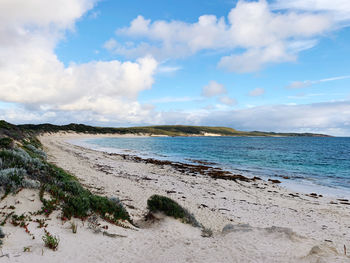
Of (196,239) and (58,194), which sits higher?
(58,194)

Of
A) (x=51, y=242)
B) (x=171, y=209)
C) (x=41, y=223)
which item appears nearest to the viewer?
(x=51, y=242)

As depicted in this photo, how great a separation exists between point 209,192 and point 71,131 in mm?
124349

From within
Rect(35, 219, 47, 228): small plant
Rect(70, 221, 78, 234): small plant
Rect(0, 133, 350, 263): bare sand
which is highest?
Rect(35, 219, 47, 228): small plant

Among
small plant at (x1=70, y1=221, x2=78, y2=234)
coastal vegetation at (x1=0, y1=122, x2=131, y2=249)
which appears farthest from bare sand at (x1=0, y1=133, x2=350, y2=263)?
coastal vegetation at (x1=0, y1=122, x2=131, y2=249)

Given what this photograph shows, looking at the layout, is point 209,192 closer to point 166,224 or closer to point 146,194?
point 146,194

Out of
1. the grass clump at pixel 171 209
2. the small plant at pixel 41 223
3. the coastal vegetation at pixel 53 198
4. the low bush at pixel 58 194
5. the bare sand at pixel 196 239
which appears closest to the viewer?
the bare sand at pixel 196 239

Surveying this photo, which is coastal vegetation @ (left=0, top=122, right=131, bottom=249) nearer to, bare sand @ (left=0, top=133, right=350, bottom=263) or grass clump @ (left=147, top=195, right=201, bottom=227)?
bare sand @ (left=0, top=133, right=350, bottom=263)

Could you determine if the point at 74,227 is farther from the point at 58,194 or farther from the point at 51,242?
the point at 58,194

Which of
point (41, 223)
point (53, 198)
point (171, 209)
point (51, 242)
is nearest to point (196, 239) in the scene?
point (171, 209)

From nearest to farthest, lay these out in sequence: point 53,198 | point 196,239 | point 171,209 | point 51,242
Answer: point 51,242 < point 196,239 < point 53,198 < point 171,209

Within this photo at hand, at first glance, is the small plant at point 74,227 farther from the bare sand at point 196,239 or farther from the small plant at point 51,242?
the small plant at point 51,242

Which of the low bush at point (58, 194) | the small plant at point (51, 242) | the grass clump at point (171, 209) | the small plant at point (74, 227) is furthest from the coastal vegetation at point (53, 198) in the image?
the grass clump at point (171, 209)

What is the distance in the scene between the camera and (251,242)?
6488mm

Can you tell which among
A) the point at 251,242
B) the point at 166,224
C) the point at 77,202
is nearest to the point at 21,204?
the point at 77,202
